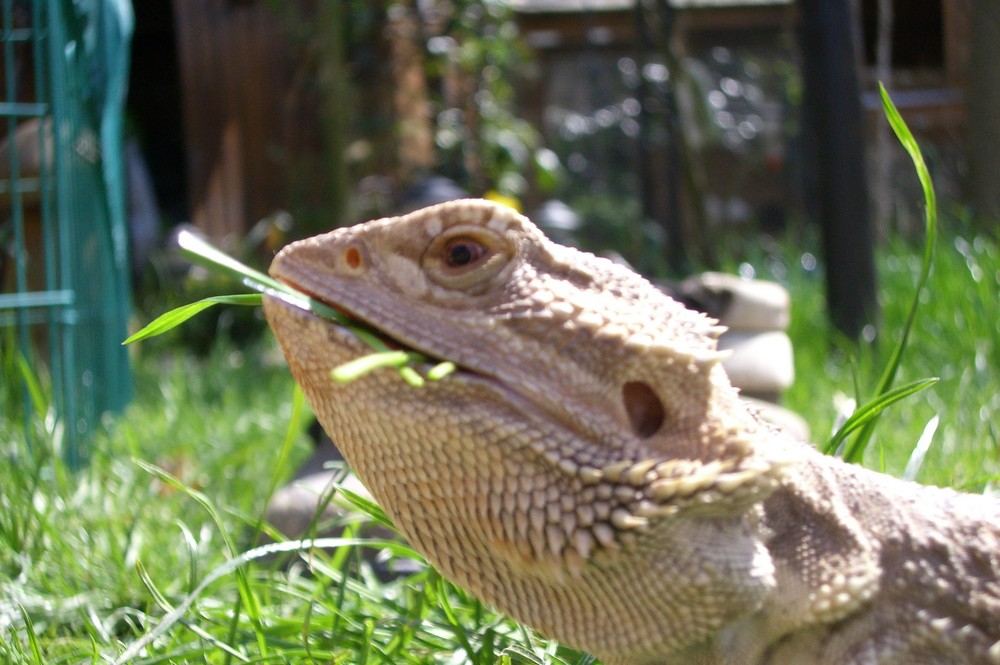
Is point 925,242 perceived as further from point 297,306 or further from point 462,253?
point 297,306

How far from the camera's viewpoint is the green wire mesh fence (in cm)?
312

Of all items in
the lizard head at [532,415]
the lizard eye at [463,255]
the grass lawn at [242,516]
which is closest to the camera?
the lizard head at [532,415]

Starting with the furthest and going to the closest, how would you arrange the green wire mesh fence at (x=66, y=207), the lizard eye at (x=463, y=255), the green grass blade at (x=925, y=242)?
1. the green wire mesh fence at (x=66, y=207)
2. the green grass blade at (x=925, y=242)
3. the lizard eye at (x=463, y=255)

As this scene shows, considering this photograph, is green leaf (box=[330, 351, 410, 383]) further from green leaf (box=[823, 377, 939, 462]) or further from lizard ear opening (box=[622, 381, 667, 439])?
green leaf (box=[823, 377, 939, 462])

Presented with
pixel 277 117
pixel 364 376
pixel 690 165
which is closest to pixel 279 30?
pixel 277 117

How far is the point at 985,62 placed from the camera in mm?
6086

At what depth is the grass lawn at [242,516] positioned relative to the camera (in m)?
1.63

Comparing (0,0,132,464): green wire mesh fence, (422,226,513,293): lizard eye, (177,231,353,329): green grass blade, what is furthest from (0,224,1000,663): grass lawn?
(422,226,513,293): lizard eye

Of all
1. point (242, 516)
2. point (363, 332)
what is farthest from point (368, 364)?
point (242, 516)

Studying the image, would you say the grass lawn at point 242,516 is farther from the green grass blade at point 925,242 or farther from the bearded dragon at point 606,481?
the bearded dragon at point 606,481

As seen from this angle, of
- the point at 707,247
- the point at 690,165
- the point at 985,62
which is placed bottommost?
the point at 707,247

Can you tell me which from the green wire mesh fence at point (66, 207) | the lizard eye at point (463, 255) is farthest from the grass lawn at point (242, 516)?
the lizard eye at point (463, 255)

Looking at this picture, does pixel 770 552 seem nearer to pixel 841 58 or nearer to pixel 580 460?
pixel 580 460

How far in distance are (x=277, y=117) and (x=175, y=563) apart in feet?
22.6
